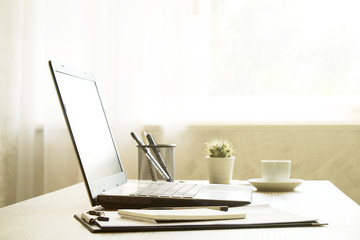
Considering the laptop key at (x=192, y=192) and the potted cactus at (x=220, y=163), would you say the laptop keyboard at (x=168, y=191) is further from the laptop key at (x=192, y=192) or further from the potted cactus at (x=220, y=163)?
the potted cactus at (x=220, y=163)

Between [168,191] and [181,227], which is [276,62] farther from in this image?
[181,227]

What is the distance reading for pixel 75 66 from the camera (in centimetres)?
233

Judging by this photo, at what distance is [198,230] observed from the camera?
0.70 meters

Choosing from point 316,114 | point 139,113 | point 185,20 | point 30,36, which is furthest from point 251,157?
point 30,36

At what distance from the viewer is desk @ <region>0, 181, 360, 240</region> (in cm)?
67

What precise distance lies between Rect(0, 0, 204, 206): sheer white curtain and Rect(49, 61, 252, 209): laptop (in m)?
0.97

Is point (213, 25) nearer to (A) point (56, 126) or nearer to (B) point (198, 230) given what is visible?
(A) point (56, 126)

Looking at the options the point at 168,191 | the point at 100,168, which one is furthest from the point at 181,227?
the point at 100,168

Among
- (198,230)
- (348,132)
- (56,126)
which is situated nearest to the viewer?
(198,230)

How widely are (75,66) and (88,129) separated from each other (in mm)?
1294

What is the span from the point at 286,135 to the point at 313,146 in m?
0.13

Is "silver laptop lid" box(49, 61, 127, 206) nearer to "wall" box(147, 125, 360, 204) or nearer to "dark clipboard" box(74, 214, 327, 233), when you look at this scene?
"dark clipboard" box(74, 214, 327, 233)

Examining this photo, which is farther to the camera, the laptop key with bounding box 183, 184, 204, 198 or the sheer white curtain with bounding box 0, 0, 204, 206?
the sheer white curtain with bounding box 0, 0, 204, 206

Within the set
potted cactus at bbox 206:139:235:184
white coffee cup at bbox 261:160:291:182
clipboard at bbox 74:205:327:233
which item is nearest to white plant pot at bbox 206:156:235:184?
potted cactus at bbox 206:139:235:184
